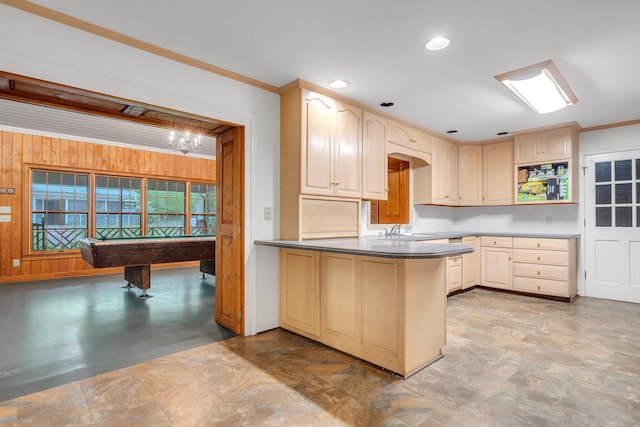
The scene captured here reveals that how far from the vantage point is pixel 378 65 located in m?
2.87

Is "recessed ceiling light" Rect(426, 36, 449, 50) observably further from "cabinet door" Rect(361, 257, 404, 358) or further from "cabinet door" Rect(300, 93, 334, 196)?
"cabinet door" Rect(361, 257, 404, 358)

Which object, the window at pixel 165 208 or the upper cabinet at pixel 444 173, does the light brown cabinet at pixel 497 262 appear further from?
the window at pixel 165 208

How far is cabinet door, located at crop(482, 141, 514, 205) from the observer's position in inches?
207

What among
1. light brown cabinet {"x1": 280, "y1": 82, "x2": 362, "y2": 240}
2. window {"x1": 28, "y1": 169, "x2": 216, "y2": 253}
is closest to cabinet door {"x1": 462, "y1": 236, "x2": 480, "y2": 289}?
light brown cabinet {"x1": 280, "y1": 82, "x2": 362, "y2": 240}

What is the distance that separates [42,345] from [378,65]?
3816mm

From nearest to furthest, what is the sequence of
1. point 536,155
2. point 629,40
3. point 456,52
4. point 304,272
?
point 629,40 < point 456,52 < point 304,272 < point 536,155

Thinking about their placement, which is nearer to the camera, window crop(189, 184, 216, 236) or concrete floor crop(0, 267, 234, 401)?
concrete floor crop(0, 267, 234, 401)

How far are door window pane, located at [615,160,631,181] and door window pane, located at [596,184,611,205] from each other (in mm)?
169

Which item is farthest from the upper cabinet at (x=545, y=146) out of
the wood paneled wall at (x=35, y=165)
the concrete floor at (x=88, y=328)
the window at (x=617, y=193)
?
the wood paneled wall at (x=35, y=165)

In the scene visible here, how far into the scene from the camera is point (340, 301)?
2.73 meters

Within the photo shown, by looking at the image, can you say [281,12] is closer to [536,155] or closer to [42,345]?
[42,345]

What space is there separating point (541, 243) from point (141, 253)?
17.6 ft

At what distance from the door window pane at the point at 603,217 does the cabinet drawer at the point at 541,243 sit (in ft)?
2.56

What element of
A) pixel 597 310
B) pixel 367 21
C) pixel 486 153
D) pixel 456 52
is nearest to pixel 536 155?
pixel 486 153
